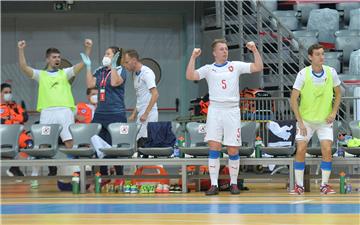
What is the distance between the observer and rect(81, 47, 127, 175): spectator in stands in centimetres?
1284

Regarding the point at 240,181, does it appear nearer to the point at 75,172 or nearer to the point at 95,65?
the point at 75,172

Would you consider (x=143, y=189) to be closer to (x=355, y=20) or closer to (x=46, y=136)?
(x=46, y=136)

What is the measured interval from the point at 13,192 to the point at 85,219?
4.23 meters

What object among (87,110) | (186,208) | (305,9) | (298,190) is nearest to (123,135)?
(298,190)

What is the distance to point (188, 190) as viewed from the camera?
1260 centimetres

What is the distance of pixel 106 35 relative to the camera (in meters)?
20.1

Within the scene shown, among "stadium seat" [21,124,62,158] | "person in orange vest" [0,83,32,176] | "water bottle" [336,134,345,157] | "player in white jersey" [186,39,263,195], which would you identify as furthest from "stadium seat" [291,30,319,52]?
"stadium seat" [21,124,62,158]

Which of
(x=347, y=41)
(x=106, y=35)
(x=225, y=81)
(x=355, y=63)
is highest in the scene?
(x=106, y=35)

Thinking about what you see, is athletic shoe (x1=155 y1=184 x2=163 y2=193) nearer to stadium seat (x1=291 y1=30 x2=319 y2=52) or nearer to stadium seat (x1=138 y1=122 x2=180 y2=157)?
stadium seat (x1=138 y1=122 x2=180 y2=157)

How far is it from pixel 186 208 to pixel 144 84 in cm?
362

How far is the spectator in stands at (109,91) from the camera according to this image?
1284 cm

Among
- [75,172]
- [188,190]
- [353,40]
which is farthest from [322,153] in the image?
[353,40]

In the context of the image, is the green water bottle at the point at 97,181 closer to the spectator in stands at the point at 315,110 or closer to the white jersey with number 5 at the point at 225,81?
the white jersey with number 5 at the point at 225,81

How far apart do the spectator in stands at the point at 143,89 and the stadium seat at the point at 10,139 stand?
171 cm
